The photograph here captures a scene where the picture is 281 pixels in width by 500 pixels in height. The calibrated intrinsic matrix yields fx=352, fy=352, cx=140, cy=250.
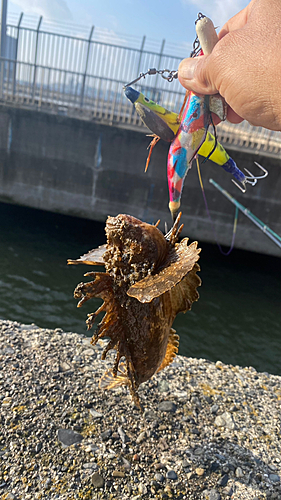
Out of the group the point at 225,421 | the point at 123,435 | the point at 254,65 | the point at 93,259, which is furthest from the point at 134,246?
the point at 225,421

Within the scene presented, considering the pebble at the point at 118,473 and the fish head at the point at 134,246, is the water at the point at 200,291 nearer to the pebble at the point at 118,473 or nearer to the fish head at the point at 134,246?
the pebble at the point at 118,473

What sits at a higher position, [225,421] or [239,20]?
[239,20]

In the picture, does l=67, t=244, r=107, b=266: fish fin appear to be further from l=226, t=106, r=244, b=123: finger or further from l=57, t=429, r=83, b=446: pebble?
l=57, t=429, r=83, b=446: pebble

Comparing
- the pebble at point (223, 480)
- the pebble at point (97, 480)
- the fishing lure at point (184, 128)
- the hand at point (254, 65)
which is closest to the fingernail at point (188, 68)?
the hand at point (254, 65)

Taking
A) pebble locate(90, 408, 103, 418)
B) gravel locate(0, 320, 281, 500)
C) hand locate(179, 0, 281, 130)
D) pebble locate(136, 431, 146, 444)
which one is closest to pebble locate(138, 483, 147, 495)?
gravel locate(0, 320, 281, 500)

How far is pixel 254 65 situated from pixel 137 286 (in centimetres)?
189

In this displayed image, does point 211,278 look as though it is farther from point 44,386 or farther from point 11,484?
point 11,484

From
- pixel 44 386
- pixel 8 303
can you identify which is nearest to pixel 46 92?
pixel 8 303

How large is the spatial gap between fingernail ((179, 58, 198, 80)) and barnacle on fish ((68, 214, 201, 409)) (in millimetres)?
1376

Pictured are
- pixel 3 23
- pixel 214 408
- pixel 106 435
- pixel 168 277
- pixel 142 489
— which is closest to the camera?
pixel 168 277

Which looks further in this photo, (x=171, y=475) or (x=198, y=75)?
(x=171, y=475)

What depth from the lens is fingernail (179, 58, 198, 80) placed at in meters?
2.84

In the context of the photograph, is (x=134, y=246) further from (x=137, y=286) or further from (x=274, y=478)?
(x=274, y=478)

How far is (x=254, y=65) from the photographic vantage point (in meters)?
2.06
